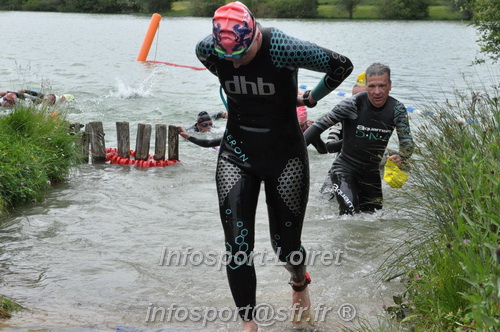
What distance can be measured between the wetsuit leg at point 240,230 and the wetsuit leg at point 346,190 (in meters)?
3.11

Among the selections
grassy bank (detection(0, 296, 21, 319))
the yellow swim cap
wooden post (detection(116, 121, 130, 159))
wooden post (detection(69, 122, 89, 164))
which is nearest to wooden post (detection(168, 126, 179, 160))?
wooden post (detection(116, 121, 130, 159))

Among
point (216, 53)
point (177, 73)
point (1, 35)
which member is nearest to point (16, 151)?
point (216, 53)

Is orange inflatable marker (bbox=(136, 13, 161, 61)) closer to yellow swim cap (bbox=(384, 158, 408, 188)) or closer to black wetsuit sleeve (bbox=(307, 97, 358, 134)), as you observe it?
black wetsuit sleeve (bbox=(307, 97, 358, 134))

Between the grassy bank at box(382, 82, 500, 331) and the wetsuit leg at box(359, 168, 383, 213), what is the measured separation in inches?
52.6

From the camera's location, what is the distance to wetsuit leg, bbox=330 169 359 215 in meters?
7.29

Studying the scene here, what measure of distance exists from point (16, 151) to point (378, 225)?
4.56 m

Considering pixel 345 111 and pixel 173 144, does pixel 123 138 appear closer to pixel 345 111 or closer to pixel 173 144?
pixel 173 144

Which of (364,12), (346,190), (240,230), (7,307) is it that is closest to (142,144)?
(346,190)

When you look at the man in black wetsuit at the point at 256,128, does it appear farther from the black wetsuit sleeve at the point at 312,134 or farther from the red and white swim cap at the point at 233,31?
the black wetsuit sleeve at the point at 312,134

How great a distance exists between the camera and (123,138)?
11391mm

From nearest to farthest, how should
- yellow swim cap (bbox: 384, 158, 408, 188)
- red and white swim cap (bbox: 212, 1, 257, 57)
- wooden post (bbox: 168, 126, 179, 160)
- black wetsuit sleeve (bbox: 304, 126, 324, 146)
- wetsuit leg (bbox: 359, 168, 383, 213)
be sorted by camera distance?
1. red and white swim cap (bbox: 212, 1, 257, 57)
2. yellow swim cap (bbox: 384, 158, 408, 188)
3. black wetsuit sleeve (bbox: 304, 126, 324, 146)
4. wetsuit leg (bbox: 359, 168, 383, 213)
5. wooden post (bbox: 168, 126, 179, 160)

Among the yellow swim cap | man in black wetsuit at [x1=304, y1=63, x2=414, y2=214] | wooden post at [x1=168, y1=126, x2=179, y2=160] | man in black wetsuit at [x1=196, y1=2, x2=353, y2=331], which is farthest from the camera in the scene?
wooden post at [x1=168, y1=126, x2=179, y2=160]

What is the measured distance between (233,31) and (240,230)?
1221mm

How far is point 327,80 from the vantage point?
14.5ft
